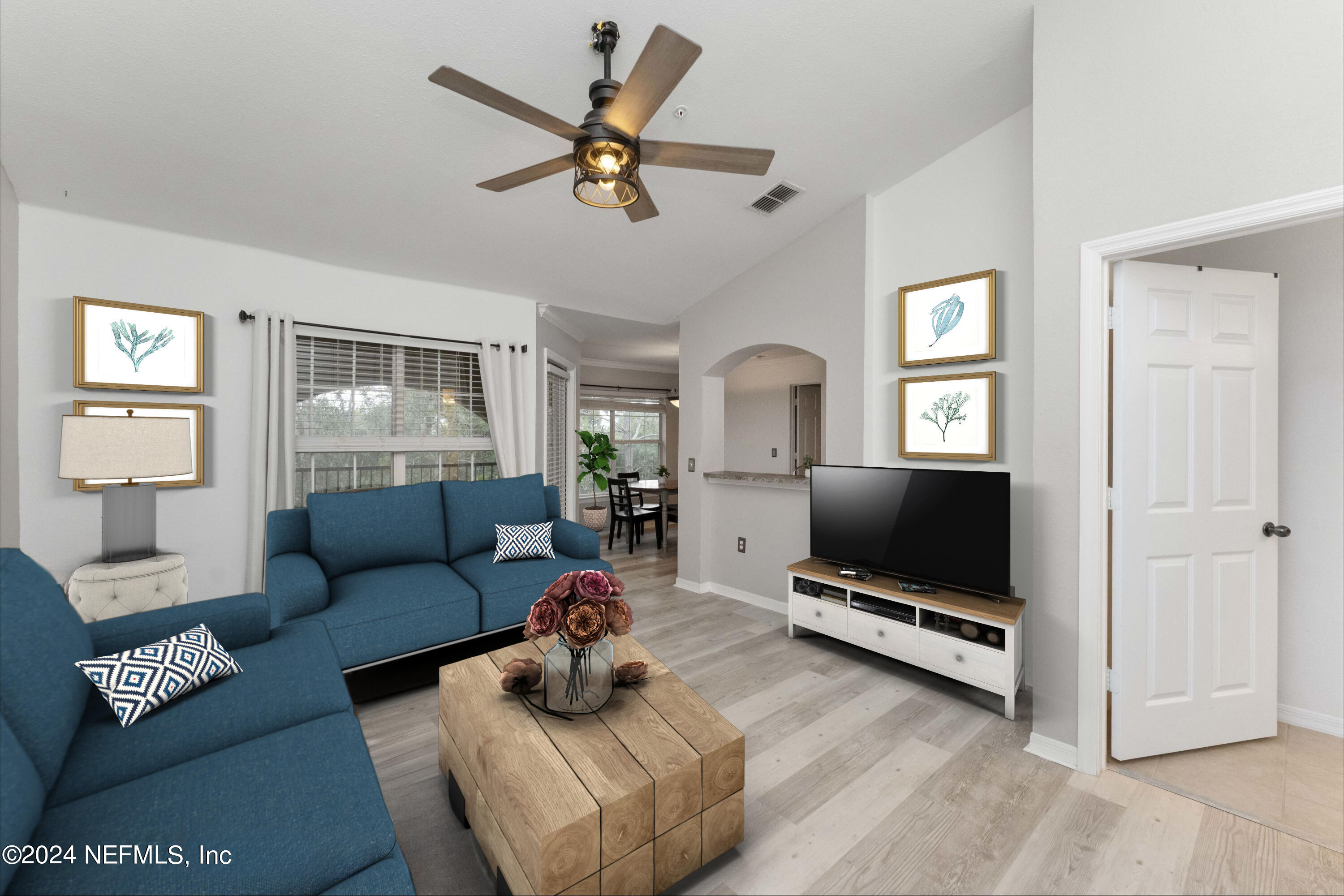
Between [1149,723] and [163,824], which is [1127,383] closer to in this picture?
[1149,723]

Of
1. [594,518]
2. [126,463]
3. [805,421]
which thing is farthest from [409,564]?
[805,421]

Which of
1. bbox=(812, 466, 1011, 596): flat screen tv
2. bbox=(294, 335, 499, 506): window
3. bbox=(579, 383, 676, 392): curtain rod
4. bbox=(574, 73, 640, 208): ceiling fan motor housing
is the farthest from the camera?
bbox=(579, 383, 676, 392): curtain rod

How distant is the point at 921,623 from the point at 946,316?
1715mm

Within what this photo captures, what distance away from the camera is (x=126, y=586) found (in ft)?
8.61

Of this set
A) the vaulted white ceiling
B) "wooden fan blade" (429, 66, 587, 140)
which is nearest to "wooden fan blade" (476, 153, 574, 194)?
"wooden fan blade" (429, 66, 587, 140)

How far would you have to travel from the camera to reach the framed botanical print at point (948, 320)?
2.86 metres

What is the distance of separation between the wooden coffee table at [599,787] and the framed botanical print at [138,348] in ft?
9.24

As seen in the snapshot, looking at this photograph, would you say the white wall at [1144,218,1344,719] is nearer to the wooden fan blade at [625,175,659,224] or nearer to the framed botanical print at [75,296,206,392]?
the wooden fan blade at [625,175,659,224]

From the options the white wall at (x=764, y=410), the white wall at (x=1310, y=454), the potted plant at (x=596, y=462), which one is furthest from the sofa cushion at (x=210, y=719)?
the white wall at (x=764, y=410)

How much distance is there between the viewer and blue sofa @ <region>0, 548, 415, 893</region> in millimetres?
1009

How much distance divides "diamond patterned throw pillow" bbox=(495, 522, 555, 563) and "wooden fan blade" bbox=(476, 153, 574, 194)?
2059mm

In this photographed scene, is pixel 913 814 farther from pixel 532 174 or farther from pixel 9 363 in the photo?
pixel 9 363

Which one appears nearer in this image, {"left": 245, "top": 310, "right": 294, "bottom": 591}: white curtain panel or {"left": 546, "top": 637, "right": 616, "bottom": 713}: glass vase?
{"left": 546, "top": 637, "right": 616, "bottom": 713}: glass vase

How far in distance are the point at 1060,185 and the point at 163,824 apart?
345 cm
